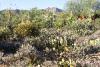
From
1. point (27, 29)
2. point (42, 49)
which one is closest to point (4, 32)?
point (27, 29)

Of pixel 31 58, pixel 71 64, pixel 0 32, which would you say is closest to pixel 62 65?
pixel 71 64

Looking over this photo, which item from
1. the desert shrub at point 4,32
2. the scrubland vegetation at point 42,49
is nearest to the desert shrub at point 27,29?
the scrubland vegetation at point 42,49

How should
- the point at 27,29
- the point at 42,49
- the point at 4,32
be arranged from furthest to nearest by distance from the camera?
1. the point at 4,32
2. the point at 27,29
3. the point at 42,49

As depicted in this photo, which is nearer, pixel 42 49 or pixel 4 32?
pixel 42 49

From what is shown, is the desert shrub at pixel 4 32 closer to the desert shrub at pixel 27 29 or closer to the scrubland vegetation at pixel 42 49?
the scrubland vegetation at pixel 42 49

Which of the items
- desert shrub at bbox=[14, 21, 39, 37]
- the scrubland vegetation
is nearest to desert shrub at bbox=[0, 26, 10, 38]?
the scrubland vegetation

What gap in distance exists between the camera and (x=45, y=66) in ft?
34.9

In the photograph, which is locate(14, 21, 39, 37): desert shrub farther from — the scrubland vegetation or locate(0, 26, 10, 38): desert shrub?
locate(0, 26, 10, 38): desert shrub

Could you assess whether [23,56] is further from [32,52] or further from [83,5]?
[83,5]

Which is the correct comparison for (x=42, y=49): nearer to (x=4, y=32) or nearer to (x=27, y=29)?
(x=27, y=29)

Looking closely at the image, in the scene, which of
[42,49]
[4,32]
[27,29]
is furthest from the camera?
[4,32]

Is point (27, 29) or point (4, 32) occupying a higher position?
point (27, 29)

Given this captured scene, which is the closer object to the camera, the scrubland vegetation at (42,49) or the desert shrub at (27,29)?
the scrubland vegetation at (42,49)

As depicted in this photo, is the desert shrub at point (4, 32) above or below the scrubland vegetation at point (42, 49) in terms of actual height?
below
